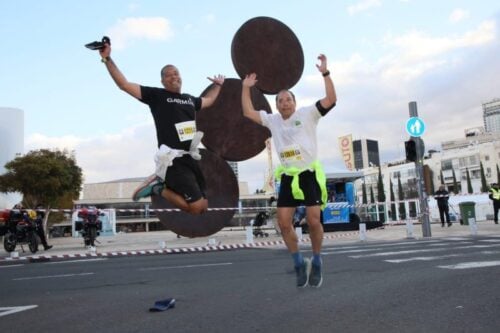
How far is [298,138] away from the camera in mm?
4613

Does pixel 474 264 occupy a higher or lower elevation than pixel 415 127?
lower

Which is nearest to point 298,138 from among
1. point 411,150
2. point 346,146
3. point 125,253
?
point 125,253

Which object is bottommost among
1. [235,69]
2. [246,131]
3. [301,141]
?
[301,141]

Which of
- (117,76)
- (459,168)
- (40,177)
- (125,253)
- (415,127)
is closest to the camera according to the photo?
(117,76)

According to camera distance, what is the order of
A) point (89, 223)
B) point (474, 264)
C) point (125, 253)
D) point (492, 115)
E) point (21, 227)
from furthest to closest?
point (492, 115) → point (89, 223) → point (21, 227) → point (125, 253) → point (474, 264)

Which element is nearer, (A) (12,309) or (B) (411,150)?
(A) (12,309)

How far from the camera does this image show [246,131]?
15.2 metres

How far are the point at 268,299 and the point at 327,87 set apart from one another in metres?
2.18

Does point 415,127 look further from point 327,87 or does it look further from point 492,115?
point 492,115

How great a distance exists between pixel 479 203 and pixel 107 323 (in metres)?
31.1

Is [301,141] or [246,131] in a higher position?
[246,131]

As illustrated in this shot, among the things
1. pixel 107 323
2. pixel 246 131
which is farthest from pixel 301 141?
pixel 246 131

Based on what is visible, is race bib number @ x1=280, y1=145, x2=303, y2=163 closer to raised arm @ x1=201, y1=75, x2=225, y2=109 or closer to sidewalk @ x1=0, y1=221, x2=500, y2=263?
raised arm @ x1=201, y1=75, x2=225, y2=109

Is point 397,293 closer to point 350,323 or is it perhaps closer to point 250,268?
point 350,323
